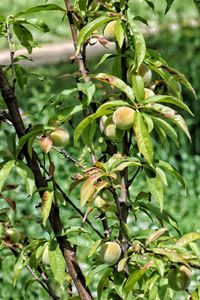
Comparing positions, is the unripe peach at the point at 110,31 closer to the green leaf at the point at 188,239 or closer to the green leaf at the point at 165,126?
the green leaf at the point at 165,126

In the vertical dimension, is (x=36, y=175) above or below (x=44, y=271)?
above

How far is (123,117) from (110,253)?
29 cm

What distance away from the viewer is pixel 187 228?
13.6ft

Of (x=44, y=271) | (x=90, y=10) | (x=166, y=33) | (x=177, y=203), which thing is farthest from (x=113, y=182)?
(x=166, y=33)

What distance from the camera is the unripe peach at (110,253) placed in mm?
1724

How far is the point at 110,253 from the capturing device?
67.8 inches

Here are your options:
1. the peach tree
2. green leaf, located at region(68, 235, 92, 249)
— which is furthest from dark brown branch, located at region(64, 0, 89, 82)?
green leaf, located at region(68, 235, 92, 249)

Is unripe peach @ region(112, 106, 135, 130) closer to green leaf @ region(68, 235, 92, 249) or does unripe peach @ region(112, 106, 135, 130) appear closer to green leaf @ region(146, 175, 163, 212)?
green leaf @ region(146, 175, 163, 212)

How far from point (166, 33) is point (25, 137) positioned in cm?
793

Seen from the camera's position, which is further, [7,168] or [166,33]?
[166,33]

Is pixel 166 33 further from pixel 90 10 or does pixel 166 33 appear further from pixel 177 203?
pixel 90 10

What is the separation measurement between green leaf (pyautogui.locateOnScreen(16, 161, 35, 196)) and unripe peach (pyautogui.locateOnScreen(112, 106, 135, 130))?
0.29 metres

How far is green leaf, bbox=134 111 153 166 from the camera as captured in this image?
63.0 inches

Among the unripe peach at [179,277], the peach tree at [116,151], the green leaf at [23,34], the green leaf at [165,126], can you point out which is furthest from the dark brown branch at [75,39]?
the unripe peach at [179,277]
